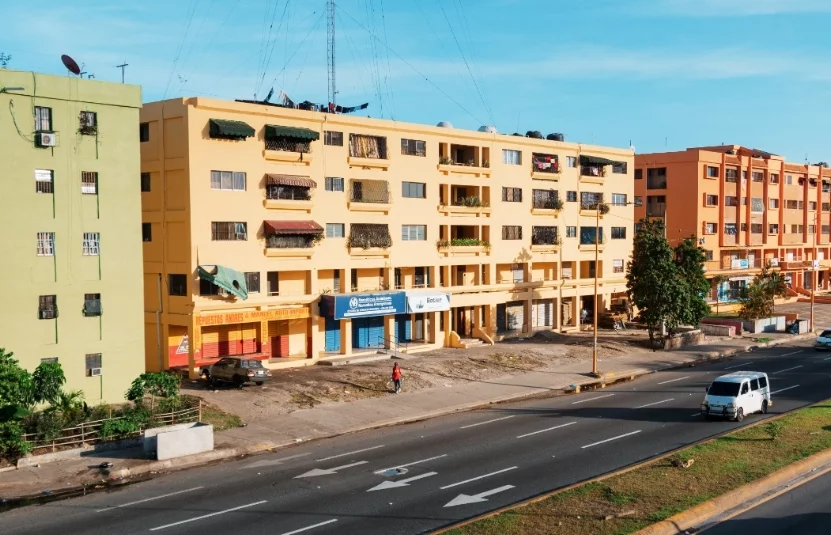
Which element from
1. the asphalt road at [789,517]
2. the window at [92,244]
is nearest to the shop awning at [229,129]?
the window at [92,244]

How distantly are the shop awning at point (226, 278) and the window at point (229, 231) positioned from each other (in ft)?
5.82

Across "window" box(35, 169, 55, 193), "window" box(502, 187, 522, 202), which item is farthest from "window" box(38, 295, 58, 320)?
"window" box(502, 187, 522, 202)

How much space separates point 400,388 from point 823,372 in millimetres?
26372

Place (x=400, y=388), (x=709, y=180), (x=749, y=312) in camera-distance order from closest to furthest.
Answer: (x=400, y=388), (x=749, y=312), (x=709, y=180)

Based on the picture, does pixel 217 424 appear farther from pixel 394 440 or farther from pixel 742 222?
pixel 742 222

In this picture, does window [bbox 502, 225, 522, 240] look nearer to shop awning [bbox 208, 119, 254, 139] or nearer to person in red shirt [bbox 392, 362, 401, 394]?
person in red shirt [bbox 392, 362, 401, 394]

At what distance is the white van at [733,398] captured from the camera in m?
33.7

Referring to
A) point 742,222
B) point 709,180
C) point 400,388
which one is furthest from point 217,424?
point 742,222

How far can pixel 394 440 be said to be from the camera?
105 ft

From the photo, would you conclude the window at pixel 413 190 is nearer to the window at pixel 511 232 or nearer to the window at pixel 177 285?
the window at pixel 511 232

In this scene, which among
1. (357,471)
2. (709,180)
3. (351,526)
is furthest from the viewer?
(709,180)

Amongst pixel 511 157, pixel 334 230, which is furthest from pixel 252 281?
pixel 511 157

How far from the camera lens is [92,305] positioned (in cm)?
3481

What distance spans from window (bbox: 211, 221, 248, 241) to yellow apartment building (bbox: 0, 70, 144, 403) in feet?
24.1
